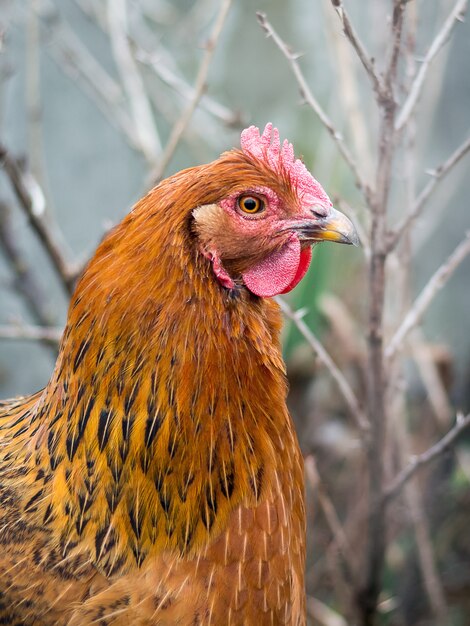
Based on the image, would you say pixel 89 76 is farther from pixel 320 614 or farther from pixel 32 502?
pixel 320 614

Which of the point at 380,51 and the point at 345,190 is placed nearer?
the point at 380,51

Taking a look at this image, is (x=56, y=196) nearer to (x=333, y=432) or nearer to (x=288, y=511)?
(x=333, y=432)

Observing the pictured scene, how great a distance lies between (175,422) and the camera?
1.83m

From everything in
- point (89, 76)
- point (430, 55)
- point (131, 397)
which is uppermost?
point (89, 76)

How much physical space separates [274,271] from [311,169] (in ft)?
10.8

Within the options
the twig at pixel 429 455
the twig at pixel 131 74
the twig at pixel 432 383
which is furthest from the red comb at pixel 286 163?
the twig at pixel 432 383

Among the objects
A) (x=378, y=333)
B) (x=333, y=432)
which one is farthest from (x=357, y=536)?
(x=378, y=333)

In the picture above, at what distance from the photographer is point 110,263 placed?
1883 millimetres

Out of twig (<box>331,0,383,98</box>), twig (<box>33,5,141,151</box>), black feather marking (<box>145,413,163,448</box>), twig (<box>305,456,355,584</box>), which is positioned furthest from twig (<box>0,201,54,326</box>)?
twig (<box>331,0,383,98</box>)

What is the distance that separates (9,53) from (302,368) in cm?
371

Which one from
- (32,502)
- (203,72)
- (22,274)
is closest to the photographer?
(32,502)

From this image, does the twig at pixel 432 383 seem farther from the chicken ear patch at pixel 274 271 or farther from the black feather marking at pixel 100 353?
the black feather marking at pixel 100 353

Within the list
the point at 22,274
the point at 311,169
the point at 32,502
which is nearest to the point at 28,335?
the point at 22,274

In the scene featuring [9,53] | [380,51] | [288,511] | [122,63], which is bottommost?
[288,511]
